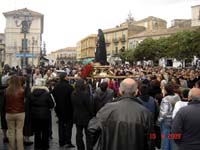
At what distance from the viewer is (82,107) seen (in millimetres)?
8789

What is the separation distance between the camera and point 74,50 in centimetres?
19838

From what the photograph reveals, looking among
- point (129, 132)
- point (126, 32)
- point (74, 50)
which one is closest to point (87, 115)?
point (129, 132)

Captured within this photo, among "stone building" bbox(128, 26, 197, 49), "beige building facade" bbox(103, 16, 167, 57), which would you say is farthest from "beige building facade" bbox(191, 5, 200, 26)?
"beige building facade" bbox(103, 16, 167, 57)

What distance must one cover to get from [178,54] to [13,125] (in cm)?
5071

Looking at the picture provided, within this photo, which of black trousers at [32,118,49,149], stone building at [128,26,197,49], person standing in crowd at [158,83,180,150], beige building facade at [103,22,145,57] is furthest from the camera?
beige building facade at [103,22,145,57]

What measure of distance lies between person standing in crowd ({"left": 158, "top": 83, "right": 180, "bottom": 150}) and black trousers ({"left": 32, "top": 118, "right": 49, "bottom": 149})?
102 inches

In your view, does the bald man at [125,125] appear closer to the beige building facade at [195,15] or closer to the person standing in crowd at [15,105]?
the person standing in crowd at [15,105]

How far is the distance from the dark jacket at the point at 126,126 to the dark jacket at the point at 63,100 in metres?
4.87

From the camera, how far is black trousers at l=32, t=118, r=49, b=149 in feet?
29.8

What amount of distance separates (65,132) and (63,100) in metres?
0.82

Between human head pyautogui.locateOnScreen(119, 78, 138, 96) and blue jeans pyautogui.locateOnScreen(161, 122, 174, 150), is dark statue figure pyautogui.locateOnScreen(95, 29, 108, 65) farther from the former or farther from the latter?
human head pyautogui.locateOnScreen(119, 78, 138, 96)

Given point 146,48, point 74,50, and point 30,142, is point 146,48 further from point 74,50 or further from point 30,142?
point 74,50

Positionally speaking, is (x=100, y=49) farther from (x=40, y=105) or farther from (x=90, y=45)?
(x=90, y=45)

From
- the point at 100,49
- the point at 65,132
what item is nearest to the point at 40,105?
the point at 65,132
